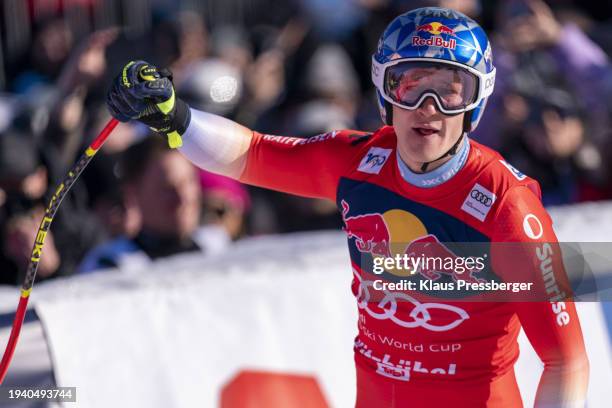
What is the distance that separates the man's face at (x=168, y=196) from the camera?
500cm

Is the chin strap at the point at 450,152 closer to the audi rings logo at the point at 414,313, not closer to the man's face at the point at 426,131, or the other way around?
the man's face at the point at 426,131

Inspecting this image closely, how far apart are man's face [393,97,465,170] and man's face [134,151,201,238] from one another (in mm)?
2181

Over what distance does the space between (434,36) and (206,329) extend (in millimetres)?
1742

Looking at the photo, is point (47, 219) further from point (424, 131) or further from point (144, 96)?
point (424, 131)

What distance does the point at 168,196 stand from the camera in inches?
198

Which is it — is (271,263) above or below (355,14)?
below

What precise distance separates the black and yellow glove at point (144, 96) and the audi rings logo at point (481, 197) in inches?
40.6

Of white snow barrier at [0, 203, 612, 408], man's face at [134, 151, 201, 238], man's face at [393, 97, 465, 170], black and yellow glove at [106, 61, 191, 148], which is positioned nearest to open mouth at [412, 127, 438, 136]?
man's face at [393, 97, 465, 170]

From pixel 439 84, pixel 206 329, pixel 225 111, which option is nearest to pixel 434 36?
pixel 439 84

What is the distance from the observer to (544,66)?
21.5 feet

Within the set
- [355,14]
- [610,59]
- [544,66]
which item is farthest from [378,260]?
[355,14]

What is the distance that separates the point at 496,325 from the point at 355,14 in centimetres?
509

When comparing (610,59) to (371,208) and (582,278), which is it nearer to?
(582,278)

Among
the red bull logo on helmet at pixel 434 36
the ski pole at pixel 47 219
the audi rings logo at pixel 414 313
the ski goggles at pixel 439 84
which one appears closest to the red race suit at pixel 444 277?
the audi rings logo at pixel 414 313
